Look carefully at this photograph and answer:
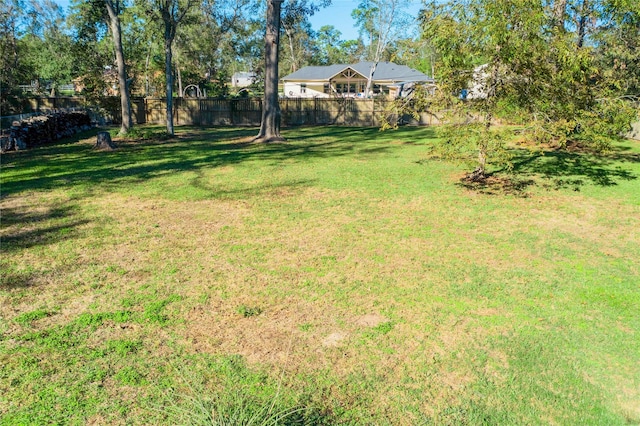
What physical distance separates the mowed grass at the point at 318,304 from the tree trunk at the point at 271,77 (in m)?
7.08

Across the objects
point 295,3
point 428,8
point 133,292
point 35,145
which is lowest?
point 133,292

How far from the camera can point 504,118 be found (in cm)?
807

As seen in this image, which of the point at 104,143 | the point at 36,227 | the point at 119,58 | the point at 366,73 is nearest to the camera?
the point at 36,227

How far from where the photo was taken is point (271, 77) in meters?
14.5

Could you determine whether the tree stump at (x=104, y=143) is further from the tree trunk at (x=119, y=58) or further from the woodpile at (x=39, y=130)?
the tree trunk at (x=119, y=58)

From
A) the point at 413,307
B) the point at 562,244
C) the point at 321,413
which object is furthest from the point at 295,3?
the point at 321,413

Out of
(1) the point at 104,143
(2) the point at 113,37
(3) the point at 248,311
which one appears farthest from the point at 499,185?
(2) the point at 113,37

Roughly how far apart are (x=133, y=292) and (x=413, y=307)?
2734 millimetres

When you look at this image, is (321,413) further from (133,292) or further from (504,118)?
(504,118)

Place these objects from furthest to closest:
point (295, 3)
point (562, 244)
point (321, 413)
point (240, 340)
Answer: point (295, 3) < point (562, 244) < point (240, 340) < point (321, 413)

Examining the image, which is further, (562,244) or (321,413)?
(562,244)

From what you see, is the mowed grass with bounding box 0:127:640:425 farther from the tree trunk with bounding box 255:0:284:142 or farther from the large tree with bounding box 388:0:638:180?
the tree trunk with bounding box 255:0:284:142

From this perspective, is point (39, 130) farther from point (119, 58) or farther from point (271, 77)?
point (271, 77)

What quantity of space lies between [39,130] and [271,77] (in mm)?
8086
